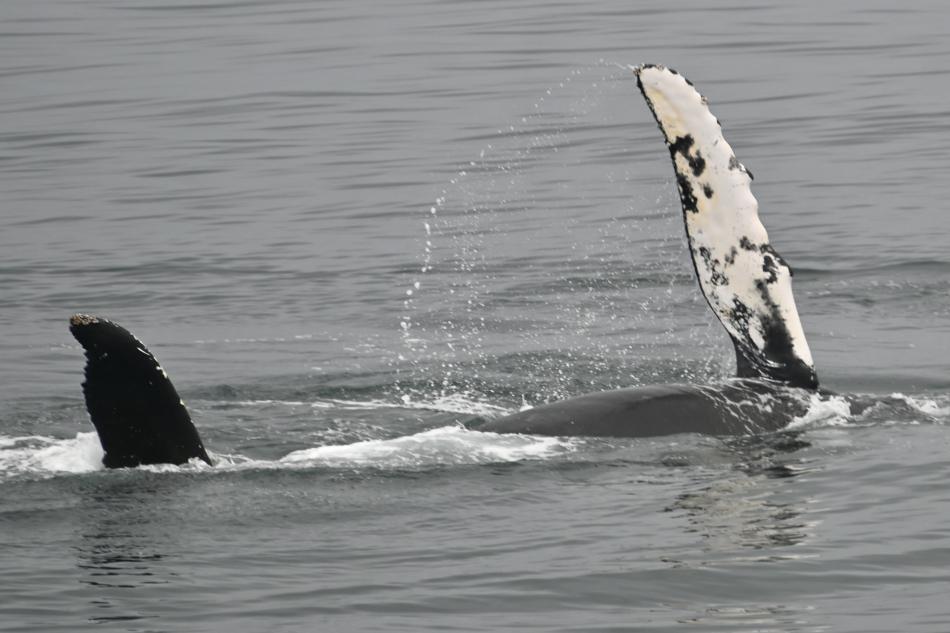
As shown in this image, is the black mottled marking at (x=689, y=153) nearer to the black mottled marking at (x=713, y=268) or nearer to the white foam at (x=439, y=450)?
the black mottled marking at (x=713, y=268)

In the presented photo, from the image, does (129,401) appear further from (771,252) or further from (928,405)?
(928,405)

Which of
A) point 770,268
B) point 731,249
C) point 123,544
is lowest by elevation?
point 123,544

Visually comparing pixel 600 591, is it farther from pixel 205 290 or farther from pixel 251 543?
pixel 205 290

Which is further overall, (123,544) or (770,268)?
(770,268)

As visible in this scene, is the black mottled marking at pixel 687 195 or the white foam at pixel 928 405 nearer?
the black mottled marking at pixel 687 195

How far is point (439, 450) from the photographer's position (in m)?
10.2

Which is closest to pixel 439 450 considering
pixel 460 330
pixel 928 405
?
pixel 928 405

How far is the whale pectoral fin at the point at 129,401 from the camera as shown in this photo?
8.90 m

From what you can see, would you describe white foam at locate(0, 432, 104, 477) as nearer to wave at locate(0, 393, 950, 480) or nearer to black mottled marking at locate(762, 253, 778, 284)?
wave at locate(0, 393, 950, 480)

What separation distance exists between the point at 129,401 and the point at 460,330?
20.5 feet

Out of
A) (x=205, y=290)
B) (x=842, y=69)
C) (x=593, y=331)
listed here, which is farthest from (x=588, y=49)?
(x=593, y=331)

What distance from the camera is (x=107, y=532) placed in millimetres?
8922

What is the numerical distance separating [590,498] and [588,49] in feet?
87.8

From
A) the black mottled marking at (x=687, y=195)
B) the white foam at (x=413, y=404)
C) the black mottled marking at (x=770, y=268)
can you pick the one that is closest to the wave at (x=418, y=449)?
the black mottled marking at (x=770, y=268)
